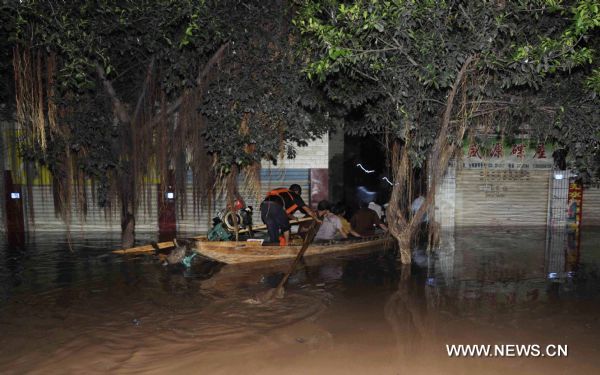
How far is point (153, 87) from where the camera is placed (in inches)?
367

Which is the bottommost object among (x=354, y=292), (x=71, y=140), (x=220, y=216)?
(x=354, y=292)

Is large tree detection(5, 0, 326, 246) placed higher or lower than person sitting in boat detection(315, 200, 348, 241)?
higher

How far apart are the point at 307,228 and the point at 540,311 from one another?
5378mm

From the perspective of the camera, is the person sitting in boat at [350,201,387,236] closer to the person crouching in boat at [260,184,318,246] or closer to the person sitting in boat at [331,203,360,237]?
the person sitting in boat at [331,203,360,237]

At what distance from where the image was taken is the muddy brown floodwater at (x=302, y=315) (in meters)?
4.25

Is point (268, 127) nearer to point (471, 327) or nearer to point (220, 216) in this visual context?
point (220, 216)

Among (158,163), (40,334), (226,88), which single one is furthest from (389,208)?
(40,334)

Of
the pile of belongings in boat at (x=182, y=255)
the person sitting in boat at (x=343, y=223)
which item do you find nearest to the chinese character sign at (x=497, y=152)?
the person sitting in boat at (x=343, y=223)

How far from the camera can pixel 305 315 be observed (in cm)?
559

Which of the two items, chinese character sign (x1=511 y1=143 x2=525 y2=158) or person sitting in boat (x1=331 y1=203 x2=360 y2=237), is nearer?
person sitting in boat (x1=331 y1=203 x2=360 y2=237)

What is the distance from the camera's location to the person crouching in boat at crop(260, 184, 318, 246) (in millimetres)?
8898

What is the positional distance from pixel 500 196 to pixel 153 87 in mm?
10320

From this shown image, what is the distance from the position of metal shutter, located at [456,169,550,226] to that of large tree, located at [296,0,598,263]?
202 inches

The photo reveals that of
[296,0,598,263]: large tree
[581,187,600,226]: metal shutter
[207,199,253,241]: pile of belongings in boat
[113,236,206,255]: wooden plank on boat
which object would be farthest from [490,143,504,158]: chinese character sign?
[113,236,206,255]: wooden plank on boat
